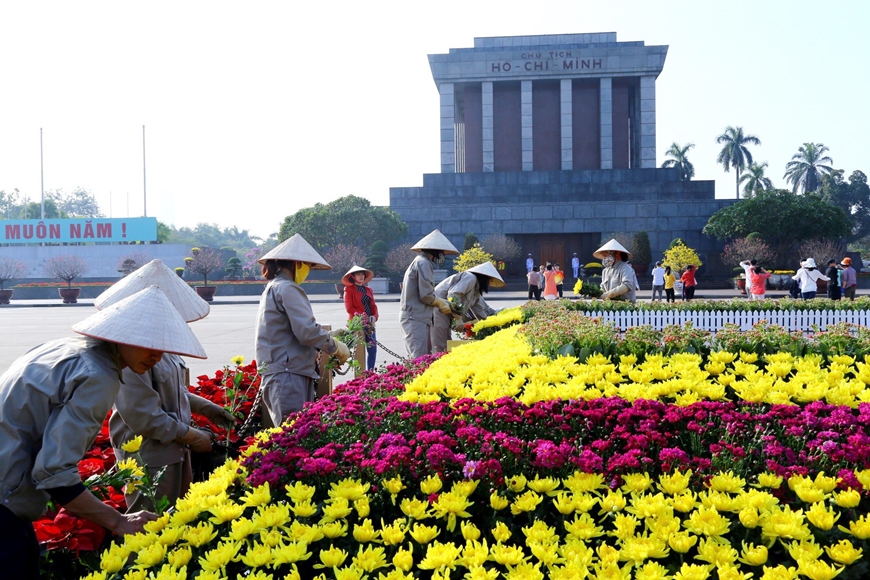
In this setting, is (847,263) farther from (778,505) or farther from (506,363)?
(778,505)

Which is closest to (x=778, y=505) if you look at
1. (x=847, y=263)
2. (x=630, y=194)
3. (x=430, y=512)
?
(x=430, y=512)

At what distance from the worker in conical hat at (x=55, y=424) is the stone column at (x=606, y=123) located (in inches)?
1612

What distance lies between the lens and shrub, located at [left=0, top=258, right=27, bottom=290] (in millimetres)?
38062

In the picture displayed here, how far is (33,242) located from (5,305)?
1561cm

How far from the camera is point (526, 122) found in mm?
41531

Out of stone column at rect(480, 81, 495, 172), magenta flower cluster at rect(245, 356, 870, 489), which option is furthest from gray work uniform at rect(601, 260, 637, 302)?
stone column at rect(480, 81, 495, 172)

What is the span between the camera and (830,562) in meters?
1.97

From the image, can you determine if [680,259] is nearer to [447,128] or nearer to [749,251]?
[749,251]

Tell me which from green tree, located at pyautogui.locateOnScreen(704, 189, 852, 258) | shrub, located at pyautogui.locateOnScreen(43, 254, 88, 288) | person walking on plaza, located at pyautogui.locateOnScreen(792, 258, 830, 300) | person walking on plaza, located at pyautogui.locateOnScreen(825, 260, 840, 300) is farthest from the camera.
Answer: shrub, located at pyautogui.locateOnScreen(43, 254, 88, 288)

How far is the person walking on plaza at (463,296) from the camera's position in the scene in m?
7.70

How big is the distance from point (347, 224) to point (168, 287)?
1315 inches

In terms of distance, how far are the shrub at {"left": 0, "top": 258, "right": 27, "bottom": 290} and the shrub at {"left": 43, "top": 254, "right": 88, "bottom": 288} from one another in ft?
4.33

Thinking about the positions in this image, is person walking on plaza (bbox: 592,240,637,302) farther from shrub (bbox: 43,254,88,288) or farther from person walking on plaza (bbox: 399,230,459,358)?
shrub (bbox: 43,254,88,288)

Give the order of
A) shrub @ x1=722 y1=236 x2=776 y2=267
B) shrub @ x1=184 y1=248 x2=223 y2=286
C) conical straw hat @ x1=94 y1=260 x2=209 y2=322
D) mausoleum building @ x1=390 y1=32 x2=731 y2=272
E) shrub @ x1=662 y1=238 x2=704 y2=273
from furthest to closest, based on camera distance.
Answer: mausoleum building @ x1=390 y1=32 x2=731 y2=272, shrub @ x1=184 y1=248 x2=223 y2=286, shrub @ x1=722 y1=236 x2=776 y2=267, shrub @ x1=662 y1=238 x2=704 y2=273, conical straw hat @ x1=94 y1=260 x2=209 y2=322
